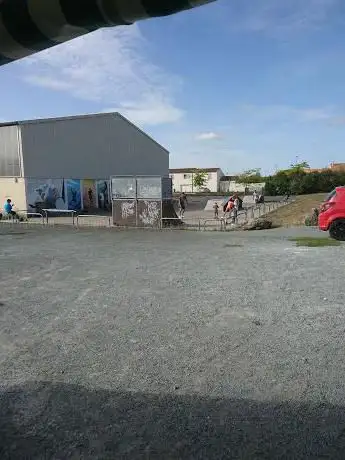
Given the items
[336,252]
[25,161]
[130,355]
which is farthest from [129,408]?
[25,161]

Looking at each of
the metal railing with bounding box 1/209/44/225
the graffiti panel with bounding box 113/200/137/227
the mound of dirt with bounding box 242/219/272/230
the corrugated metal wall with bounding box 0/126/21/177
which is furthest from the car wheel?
the corrugated metal wall with bounding box 0/126/21/177

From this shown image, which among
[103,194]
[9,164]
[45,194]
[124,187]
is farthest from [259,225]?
[103,194]

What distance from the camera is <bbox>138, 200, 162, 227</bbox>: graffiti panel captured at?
69.6 feet

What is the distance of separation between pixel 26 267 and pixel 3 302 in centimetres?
359

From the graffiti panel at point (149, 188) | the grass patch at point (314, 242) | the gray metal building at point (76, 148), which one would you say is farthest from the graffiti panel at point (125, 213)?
the gray metal building at point (76, 148)

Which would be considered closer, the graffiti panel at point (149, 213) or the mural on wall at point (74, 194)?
the graffiti panel at point (149, 213)

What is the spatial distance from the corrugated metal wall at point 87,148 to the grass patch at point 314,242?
2136cm

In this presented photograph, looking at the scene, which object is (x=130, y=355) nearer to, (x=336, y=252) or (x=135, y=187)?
(x=336, y=252)

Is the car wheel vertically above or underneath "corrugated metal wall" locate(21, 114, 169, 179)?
underneath

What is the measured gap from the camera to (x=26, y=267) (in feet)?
35.8

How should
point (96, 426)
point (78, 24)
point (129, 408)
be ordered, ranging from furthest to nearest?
point (129, 408) → point (96, 426) → point (78, 24)

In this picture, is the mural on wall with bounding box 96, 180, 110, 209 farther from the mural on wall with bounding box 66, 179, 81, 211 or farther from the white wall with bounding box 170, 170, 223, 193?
the white wall with bounding box 170, 170, 223, 193

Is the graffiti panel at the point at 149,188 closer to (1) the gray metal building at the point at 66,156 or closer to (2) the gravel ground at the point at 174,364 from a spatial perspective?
(2) the gravel ground at the point at 174,364

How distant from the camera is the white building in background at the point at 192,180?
91719mm
